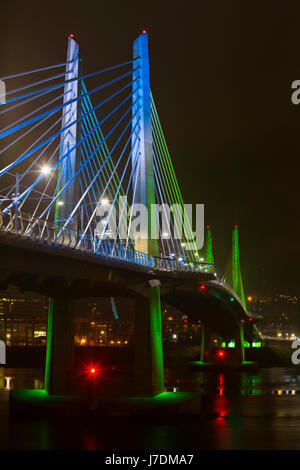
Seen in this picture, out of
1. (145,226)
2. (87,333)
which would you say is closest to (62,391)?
(145,226)

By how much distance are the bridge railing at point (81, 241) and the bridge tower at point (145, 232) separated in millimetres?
1250

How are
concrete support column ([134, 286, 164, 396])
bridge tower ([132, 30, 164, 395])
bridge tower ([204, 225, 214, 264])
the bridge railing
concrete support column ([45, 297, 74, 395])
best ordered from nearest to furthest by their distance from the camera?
the bridge railing → concrete support column ([134, 286, 164, 396]) → bridge tower ([132, 30, 164, 395]) → concrete support column ([45, 297, 74, 395]) → bridge tower ([204, 225, 214, 264])

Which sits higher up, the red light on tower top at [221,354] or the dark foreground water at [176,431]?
the red light on tower top at [221,354]

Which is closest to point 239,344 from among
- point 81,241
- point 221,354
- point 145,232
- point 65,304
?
point 221,354

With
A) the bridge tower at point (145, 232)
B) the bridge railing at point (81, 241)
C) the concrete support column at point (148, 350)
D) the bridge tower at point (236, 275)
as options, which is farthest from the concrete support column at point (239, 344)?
the concrete support column at point (148, 350)

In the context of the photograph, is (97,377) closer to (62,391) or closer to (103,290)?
(62,391)

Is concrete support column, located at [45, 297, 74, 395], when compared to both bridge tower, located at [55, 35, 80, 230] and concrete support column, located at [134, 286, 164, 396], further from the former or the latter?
bridge tower, located at [55, 35, 80, 230]

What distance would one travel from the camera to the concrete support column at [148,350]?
1137 inches

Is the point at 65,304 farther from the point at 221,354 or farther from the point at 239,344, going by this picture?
the point at 221,354

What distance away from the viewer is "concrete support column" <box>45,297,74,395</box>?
96.7 feet

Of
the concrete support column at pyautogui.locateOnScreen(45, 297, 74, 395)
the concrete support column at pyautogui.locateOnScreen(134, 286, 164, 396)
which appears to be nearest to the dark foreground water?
the concrete support column at pyautogui.locateOnScreen(134, 286, 164, 396)

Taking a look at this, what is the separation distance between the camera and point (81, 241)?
889 inches

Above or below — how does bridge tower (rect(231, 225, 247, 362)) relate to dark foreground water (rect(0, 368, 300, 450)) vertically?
above

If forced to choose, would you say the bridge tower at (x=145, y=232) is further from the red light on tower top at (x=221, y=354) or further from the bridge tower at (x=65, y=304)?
the red light on tower top at (x=221, y=354)
